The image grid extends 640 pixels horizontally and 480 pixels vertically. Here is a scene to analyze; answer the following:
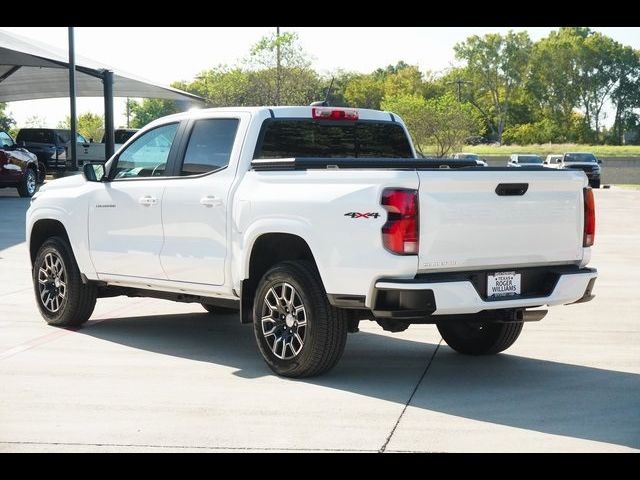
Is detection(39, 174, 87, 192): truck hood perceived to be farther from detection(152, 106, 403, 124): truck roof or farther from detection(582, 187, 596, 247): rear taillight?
detection(582, 187, 596, 247): rear taillight

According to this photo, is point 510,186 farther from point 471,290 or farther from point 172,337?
point 172,337

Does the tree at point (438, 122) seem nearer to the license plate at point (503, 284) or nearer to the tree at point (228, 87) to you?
the tree at point (228, 87)

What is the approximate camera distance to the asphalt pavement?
6094 millimetres

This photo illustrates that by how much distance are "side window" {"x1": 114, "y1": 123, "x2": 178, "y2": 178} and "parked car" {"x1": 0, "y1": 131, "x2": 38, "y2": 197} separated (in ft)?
66.6

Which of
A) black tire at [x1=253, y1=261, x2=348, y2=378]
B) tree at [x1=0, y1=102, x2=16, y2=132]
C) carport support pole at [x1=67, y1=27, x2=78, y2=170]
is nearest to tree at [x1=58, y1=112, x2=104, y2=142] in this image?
tree at [x1=0, y1=102, x2=16, y2=132]

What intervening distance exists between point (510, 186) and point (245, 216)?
189 centimetres

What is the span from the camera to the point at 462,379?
7906 mm

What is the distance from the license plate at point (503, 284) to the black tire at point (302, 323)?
1.00 meters

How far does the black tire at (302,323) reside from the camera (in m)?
7.49

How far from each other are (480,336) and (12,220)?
650 inches

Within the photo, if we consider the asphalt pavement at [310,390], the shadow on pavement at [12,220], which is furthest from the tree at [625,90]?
the asphalt pavement at [310,390]

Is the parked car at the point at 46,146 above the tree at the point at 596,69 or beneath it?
beneath
